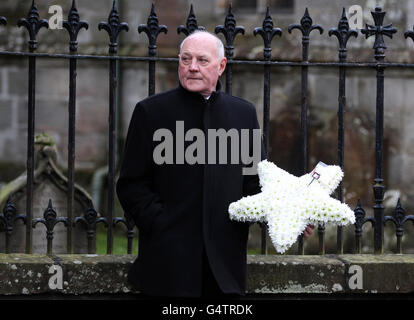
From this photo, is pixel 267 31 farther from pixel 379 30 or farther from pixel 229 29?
pixel 379 30

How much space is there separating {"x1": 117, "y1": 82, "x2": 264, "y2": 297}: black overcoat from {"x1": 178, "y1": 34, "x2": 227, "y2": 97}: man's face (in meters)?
0.09

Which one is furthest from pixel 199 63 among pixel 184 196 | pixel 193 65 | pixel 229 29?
pixel 229 29

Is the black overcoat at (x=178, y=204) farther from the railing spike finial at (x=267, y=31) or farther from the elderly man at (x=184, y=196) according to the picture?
the railing spike finial at (x=267, y=31)

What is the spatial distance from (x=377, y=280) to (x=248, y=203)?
1.34 metres

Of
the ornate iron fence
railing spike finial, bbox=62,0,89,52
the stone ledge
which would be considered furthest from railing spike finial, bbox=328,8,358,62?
railing spike finial, bbox=62,0,89,52

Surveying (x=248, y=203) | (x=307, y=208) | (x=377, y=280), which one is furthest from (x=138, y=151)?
(x=377, y=280)

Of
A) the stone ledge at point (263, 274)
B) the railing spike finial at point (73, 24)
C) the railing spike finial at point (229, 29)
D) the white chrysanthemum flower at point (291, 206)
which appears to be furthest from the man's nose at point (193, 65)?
the stone ledge at point (263, 274)

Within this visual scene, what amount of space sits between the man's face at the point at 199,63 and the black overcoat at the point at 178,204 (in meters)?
0.09

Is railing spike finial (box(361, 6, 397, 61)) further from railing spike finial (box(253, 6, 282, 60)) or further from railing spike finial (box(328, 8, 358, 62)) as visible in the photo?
railing spike finial (box(253, 6, 282, 60))

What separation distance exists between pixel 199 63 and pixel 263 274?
1.45 m

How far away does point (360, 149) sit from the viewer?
1005 centimetres

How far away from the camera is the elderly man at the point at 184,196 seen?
3.90 metres

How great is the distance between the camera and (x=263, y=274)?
4.80 m

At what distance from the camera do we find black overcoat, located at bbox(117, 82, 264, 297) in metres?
3.91
